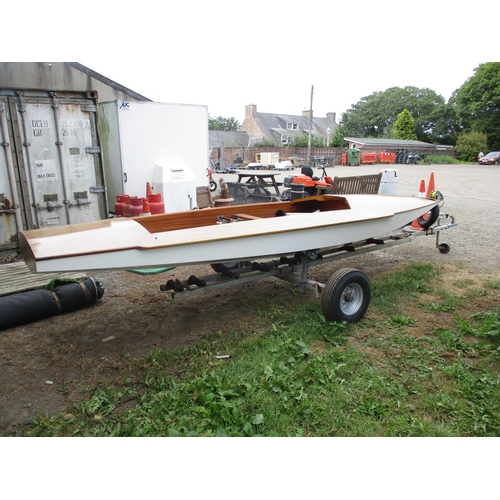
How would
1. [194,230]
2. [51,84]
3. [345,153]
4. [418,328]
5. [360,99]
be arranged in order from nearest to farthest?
[194,230]
[418,328]
[51,84]
[345,153]
[360,99]

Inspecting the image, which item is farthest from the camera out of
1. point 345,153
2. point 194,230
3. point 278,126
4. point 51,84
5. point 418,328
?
point 278,126

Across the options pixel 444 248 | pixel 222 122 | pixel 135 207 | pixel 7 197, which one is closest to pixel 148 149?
pixel 135 207

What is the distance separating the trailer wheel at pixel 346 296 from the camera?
11.6 feet

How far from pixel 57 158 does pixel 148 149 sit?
6.88 feet

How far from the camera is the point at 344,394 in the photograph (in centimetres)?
266

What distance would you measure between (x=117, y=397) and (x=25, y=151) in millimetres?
4652

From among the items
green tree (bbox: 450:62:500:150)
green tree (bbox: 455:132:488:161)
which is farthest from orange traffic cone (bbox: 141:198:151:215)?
green tree (bbox: 455:132:488:161)

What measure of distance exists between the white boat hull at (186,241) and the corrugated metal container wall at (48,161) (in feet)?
10.2

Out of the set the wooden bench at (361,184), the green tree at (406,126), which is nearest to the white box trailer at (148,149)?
the wooden bench at (361,184)

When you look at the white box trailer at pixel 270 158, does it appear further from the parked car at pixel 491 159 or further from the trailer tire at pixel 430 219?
the trailer tire at pixel 430 219

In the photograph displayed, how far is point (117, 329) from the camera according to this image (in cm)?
376

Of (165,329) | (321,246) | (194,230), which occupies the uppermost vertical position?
(194,230)

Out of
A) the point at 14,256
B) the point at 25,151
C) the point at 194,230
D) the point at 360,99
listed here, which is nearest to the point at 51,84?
the point at 25,151

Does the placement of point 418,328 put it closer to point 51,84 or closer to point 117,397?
point 117,397
